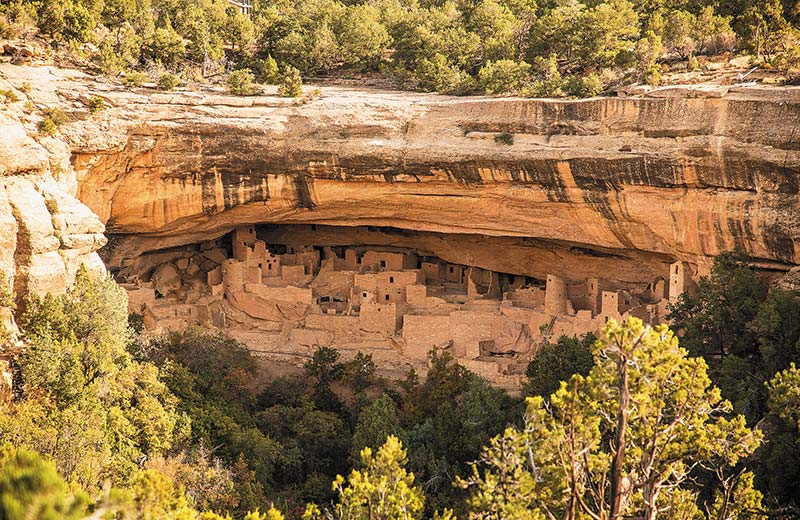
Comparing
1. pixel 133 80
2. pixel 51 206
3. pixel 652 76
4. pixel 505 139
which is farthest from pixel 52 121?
pixel 652 76

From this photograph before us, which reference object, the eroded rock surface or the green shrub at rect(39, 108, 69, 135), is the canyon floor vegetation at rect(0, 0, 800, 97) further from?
the green shrub at rect(39, 108, 69, 135)

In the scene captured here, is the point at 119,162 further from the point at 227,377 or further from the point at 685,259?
the point at 685,259

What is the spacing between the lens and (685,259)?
1841 cm

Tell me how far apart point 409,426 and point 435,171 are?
523 cm

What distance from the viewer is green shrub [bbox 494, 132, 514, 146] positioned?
17891 millimetres

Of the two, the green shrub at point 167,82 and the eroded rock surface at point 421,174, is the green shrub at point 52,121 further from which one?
the green shrub at point 167,82

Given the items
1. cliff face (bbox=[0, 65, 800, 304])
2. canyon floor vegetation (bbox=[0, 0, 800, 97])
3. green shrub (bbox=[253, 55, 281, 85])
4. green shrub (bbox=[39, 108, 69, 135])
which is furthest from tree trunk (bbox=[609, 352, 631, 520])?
green shrub (bbox=[253, 55, 281, 85])

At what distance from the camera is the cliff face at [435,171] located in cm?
1595

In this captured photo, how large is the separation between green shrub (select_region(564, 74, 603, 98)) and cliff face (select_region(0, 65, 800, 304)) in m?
1.04

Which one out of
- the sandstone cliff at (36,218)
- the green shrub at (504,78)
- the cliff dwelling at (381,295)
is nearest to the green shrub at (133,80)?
the sandstone cliff at (36,218)

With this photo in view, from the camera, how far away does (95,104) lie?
57.7 feet

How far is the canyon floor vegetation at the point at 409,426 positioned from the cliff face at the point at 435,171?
1373 mm

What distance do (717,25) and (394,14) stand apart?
1017 centimetres

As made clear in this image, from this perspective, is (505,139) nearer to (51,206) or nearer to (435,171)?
(435,171)
